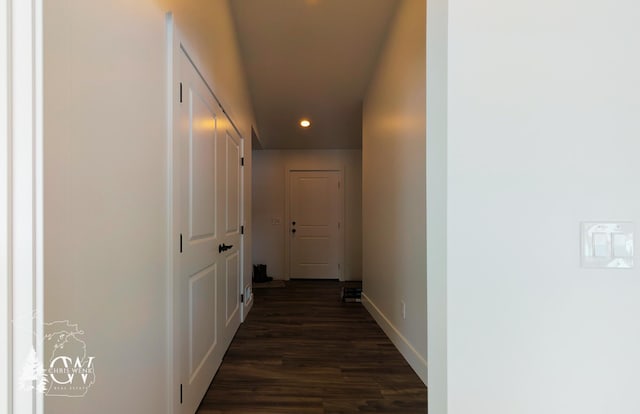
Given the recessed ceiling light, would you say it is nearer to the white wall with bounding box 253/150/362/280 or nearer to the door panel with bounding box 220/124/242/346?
the white wall with bounding box 253/150/362/280

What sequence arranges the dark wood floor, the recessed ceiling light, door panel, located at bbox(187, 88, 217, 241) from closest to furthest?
door panel, located at bbox(187, 88, 217, 241) → the dark wood floor → the recessed ceiling light

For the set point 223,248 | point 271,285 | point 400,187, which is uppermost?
point 400,187

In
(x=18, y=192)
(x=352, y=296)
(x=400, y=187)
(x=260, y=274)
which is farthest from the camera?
(x=260, y=274)

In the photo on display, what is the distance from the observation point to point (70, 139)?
2.64 ft

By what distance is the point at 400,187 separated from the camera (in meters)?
2.72

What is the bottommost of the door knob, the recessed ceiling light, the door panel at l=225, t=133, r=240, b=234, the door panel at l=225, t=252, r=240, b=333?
the door panel at l=225, t=252, r=240, b=333

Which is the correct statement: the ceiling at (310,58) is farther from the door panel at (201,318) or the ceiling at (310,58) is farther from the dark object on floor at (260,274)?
the door panel at (201,318)

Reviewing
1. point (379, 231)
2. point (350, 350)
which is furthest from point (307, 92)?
point (350, 350)

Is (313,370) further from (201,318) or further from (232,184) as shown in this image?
(232,184)

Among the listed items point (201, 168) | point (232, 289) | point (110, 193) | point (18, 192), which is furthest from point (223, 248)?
point (18, 192)
